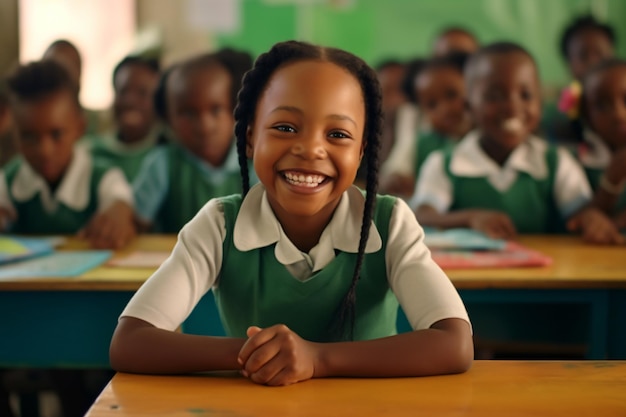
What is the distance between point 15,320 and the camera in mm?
1713

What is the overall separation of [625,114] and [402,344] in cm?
184

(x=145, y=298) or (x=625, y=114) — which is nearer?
(x=145, y=298)

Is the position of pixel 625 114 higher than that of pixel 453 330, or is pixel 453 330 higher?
pixel 625 114

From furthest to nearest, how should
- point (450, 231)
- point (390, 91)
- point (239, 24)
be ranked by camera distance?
1. point (239, 24)
2. point (390, 91)
3. point (450, 231)

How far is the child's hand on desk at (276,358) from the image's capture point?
0.96m

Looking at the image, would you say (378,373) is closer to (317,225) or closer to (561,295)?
(317,225)

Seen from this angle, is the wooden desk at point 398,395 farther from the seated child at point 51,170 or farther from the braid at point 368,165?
the seated child at point 51,170

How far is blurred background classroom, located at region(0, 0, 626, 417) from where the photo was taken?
471 centimetres

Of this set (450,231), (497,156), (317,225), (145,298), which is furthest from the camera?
(497,156)

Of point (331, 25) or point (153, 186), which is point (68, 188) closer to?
point (153, 186)

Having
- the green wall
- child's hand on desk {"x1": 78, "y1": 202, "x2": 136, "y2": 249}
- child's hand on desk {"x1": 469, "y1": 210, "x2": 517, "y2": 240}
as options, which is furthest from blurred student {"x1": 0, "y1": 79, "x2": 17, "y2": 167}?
the green wall

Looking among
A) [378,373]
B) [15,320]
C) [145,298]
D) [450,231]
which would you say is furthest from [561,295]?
[15,320]

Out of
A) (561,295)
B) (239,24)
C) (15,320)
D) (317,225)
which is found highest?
(239,24)

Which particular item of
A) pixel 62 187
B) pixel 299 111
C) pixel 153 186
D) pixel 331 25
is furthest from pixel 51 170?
pixel 331 25
